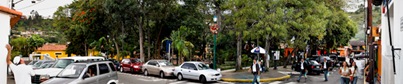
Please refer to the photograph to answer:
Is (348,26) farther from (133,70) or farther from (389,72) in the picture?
(389,72)

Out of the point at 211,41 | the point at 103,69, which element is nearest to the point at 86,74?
the point at 103,69

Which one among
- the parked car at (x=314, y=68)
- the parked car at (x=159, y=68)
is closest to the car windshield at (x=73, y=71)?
the parked car at (x=159, y=68)

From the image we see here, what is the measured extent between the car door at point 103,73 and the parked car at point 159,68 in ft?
30.4

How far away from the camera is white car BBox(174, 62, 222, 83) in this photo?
18.6m

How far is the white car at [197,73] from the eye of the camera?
18.6 metres

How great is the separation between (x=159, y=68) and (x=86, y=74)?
446 inches

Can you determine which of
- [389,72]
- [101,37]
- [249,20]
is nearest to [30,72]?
[389,72]

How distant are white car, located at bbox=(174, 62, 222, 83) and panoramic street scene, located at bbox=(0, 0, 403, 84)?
0.06m

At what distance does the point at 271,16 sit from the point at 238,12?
262 cm

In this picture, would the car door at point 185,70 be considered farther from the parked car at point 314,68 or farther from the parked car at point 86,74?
the parked car at point 314,68

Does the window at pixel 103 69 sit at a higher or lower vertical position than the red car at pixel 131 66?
higher

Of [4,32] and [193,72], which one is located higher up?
[4,32]

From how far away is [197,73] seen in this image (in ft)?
62.5

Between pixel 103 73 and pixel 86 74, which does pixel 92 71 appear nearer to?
pixel 86 74
